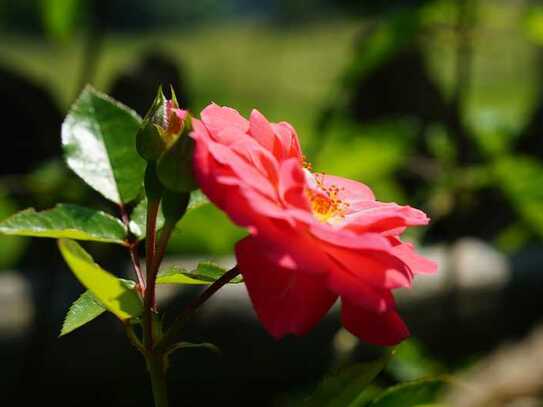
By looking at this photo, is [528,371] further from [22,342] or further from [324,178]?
[324,178]

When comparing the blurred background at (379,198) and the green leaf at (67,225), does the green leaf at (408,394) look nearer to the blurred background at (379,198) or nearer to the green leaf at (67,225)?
the green leaf at (67,225)

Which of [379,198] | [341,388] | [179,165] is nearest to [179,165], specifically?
[179,165]

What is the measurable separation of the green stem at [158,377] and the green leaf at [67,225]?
0.15 ft

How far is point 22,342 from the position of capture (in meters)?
0.94

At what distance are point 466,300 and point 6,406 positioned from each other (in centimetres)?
50

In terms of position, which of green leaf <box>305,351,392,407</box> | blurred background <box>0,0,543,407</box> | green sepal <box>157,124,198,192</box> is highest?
green sepal <box>157,124,198,192</box>

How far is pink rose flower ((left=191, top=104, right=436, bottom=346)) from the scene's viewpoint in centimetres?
27

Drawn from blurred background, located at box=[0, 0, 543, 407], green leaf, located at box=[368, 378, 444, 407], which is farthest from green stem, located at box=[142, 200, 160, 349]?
blurred background, located at box=[0, 0, 543, 407]

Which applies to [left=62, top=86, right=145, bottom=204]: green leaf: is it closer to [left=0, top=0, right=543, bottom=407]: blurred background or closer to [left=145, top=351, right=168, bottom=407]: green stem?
[left=145, top=351, right=168, bottom=407]: green stem

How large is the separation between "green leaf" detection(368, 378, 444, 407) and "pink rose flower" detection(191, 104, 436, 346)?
72mm

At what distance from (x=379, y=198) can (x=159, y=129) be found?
A: 2.64ft

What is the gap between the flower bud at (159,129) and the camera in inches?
11.7

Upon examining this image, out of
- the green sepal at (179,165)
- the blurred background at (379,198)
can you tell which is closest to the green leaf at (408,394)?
the green sepal at (179,165)

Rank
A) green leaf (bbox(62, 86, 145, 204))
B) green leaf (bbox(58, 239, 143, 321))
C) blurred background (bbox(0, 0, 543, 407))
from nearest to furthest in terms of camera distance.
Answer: green leaf (bbox(58, 239, 143, 321))
green leaf (bbox(62, 86, 145, 204))
blurred background (bbox(0, 0, 543, 407))
